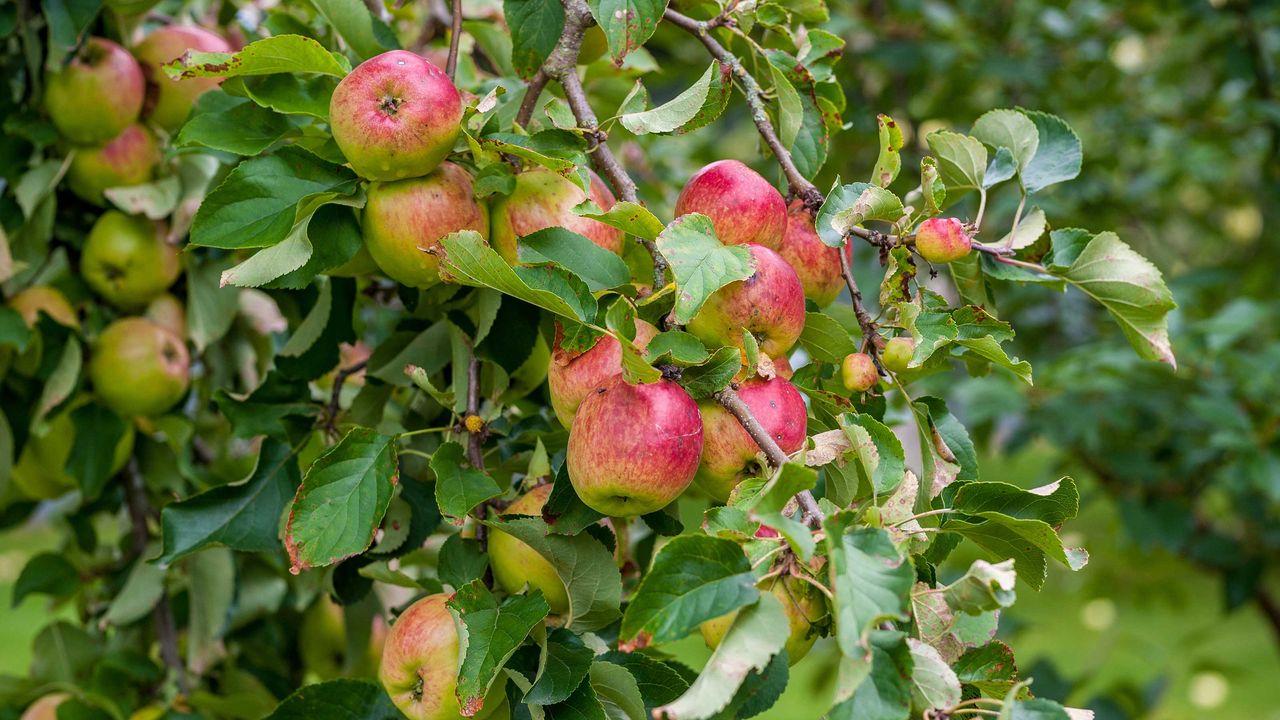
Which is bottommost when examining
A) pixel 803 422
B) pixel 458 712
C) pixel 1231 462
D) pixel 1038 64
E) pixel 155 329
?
pixel 1231 462

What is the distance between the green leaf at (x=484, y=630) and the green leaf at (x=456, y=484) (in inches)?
2.5

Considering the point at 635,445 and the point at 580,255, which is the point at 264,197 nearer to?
the point at 580,255

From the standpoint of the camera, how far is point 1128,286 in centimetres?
88

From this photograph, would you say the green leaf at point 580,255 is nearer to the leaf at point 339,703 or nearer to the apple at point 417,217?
the apple at point 417,217

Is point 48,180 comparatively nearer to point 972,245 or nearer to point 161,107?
point 161,107

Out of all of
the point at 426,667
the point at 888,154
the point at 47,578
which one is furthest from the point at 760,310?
the point at 47,578

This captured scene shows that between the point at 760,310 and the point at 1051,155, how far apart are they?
384 mm

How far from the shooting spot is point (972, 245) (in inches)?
34.4

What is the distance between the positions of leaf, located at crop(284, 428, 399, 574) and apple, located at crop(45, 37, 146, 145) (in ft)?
2.35

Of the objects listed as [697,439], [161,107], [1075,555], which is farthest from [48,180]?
[1075,555]

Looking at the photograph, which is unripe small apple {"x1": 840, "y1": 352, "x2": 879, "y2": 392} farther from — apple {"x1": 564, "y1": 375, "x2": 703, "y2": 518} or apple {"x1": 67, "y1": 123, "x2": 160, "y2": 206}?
apple {"x1": 67, "y1": 123, "x2": 160, "y2": 206}

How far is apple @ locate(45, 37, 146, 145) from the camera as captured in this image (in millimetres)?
1312

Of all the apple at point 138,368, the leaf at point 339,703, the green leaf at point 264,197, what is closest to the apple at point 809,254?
the green leaf at point 264,197

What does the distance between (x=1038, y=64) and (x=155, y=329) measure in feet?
7.52
